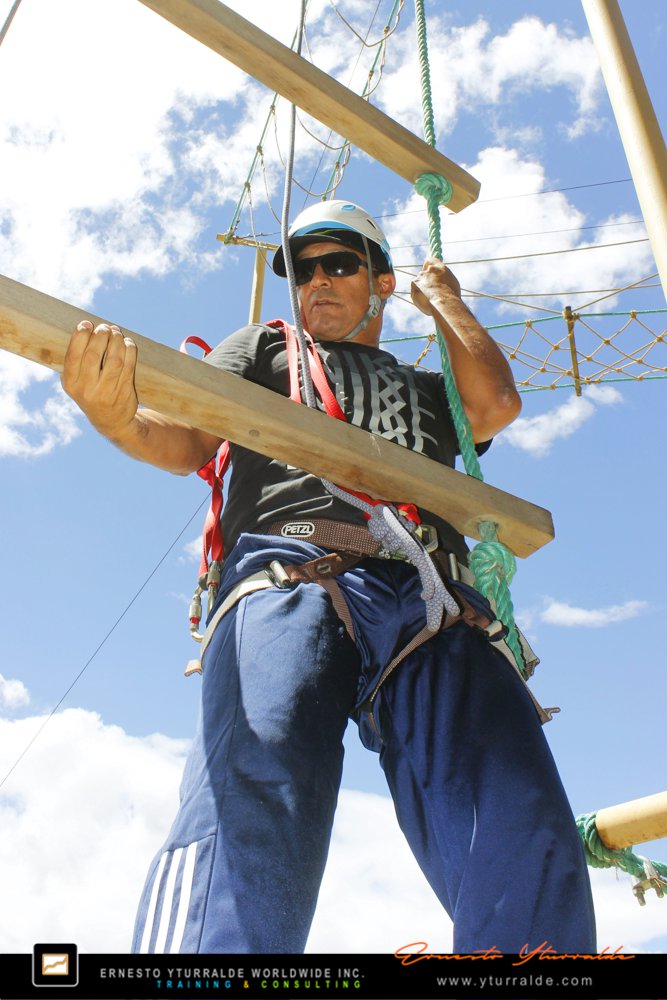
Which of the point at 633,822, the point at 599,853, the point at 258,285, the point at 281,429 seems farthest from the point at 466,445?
the point at 258,285

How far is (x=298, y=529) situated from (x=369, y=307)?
3.22ft

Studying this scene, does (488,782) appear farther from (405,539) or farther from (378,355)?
(378,355)

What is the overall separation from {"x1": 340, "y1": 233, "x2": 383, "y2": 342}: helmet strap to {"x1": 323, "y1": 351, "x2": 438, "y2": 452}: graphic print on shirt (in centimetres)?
17

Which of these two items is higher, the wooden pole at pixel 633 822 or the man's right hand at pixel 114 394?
the man's right hand at pixel 114 394

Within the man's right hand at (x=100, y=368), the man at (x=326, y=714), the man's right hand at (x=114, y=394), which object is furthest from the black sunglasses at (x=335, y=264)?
the man's right hand at (x=100, y=368)

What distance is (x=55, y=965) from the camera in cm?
136

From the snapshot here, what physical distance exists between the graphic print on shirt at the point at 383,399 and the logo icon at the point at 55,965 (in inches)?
53.5

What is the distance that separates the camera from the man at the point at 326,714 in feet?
5.12

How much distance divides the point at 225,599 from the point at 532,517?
0.75 metres

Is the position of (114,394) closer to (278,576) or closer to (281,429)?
(281,429)

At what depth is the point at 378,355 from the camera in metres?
2.66

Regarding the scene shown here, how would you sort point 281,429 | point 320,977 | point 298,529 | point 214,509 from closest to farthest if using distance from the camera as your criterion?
point 320,977
point 281,429
point 298,529
point 214,509

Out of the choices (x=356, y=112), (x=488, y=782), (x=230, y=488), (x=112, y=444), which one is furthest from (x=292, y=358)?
(x=488, y=782)
